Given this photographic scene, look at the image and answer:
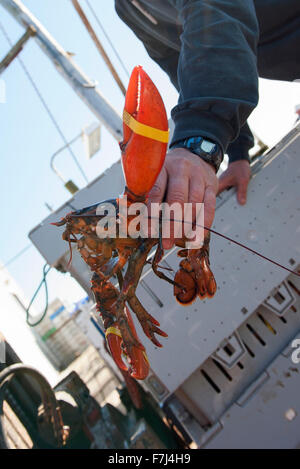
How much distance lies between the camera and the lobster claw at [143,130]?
34.3 inches

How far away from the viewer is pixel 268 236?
2406 mm

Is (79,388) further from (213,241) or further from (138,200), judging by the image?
(138,200)

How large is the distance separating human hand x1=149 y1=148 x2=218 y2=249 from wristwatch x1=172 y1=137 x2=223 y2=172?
30 millimetres

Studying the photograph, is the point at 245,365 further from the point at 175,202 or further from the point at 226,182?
the point at 175,202

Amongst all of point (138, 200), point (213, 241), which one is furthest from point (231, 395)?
point (138, 200)

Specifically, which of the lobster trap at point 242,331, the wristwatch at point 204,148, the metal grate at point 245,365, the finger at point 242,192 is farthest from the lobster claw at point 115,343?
the finger at point 242,192

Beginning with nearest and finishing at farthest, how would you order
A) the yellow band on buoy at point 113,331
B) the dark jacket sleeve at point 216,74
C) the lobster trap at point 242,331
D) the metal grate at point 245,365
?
the dark jacket sleeve at point 216,74, the yellow band on buoy at point 113,331, the lobster trap at point 242,331, the metal grate at point 245,365

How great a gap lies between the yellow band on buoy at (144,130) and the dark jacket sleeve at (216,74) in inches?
9.2

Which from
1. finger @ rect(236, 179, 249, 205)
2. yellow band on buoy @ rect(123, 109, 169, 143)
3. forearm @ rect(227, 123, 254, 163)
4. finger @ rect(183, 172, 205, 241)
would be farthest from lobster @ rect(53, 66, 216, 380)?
forearm @ rect(227, 123, 254, 163)

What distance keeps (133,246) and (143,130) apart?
1.45 ft

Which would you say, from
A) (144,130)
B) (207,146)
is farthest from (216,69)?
(144,130)

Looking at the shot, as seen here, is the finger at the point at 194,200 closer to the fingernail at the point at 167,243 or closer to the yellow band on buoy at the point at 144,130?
the fingernail at the point at 167,243

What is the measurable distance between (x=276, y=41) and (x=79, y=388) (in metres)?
3.94

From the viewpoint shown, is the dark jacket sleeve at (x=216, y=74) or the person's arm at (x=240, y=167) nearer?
the dark jacket sleeve at (x=216, y=74)
